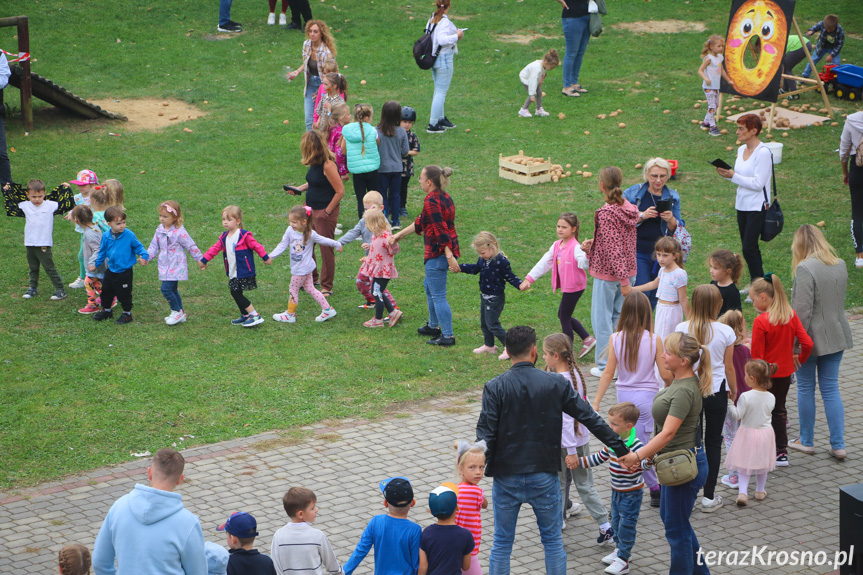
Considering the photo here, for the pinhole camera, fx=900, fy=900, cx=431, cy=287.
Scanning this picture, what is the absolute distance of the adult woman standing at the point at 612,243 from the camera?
9.17 meters

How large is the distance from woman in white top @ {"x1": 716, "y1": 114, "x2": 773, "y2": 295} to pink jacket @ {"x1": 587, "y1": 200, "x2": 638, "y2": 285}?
168 centimetres

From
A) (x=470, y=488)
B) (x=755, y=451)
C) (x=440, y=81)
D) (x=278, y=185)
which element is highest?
(x=440, y=81)

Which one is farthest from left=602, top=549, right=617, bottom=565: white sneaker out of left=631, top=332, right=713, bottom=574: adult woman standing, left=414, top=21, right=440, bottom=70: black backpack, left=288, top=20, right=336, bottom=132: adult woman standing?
left=414, top=21, right=440, bottom=70: black backpack

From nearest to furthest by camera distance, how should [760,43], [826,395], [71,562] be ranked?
1. [71,562]
2. [826,395]
3. [760,43]

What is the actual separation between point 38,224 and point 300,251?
331cm

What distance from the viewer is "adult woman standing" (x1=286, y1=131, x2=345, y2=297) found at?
444 inches

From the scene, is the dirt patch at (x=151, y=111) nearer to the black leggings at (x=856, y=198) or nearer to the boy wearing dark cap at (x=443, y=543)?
the black leggings at (x=856, y=198)

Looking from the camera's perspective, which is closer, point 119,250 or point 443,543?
point 443,543

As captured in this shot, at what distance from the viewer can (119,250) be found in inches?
417

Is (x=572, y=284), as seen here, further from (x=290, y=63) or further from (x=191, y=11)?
(x=191, y=11)

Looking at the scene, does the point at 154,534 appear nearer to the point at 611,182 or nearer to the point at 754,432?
the point at 754,432

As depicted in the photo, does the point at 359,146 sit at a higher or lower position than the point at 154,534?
higher

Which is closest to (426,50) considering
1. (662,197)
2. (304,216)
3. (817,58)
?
(304,216)

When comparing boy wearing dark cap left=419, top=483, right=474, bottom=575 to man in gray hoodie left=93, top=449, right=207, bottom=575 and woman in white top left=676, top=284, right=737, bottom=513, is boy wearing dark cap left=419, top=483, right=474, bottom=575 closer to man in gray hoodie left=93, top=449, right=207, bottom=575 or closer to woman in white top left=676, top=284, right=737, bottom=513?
man in gray hoodie left=93, top=449, right=207, bottom=575
